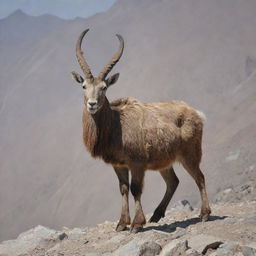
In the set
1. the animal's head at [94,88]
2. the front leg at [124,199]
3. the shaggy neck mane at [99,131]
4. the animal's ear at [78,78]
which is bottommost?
the front leg at [124,199]

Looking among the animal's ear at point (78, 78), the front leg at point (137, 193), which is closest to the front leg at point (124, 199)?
the front leg at point (137, 193)

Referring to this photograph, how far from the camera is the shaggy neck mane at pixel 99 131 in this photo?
40.4 ft

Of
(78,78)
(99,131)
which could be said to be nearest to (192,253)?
(99,131)

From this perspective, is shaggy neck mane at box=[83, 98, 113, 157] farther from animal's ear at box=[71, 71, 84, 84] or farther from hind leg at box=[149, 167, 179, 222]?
hind leg at box=[149, 167, 179, 222]

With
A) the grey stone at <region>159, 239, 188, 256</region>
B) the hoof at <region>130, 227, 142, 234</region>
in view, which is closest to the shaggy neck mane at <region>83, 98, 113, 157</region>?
the hoof at <region>130, 227, 142, 234</region>

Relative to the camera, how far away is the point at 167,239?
1070cm

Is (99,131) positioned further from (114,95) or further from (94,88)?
(114,95)

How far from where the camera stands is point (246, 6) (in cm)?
9900

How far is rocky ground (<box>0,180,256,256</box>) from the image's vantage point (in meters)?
9.39

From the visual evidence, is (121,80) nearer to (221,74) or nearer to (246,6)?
(221,74)

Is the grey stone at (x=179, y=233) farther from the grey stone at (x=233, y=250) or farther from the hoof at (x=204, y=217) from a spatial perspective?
the grey stone at (x=233, y=250)

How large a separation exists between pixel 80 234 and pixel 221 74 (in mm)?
68497

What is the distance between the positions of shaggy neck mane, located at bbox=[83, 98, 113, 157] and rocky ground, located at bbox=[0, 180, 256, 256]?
197 cm

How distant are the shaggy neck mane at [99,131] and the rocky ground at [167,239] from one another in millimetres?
1966
